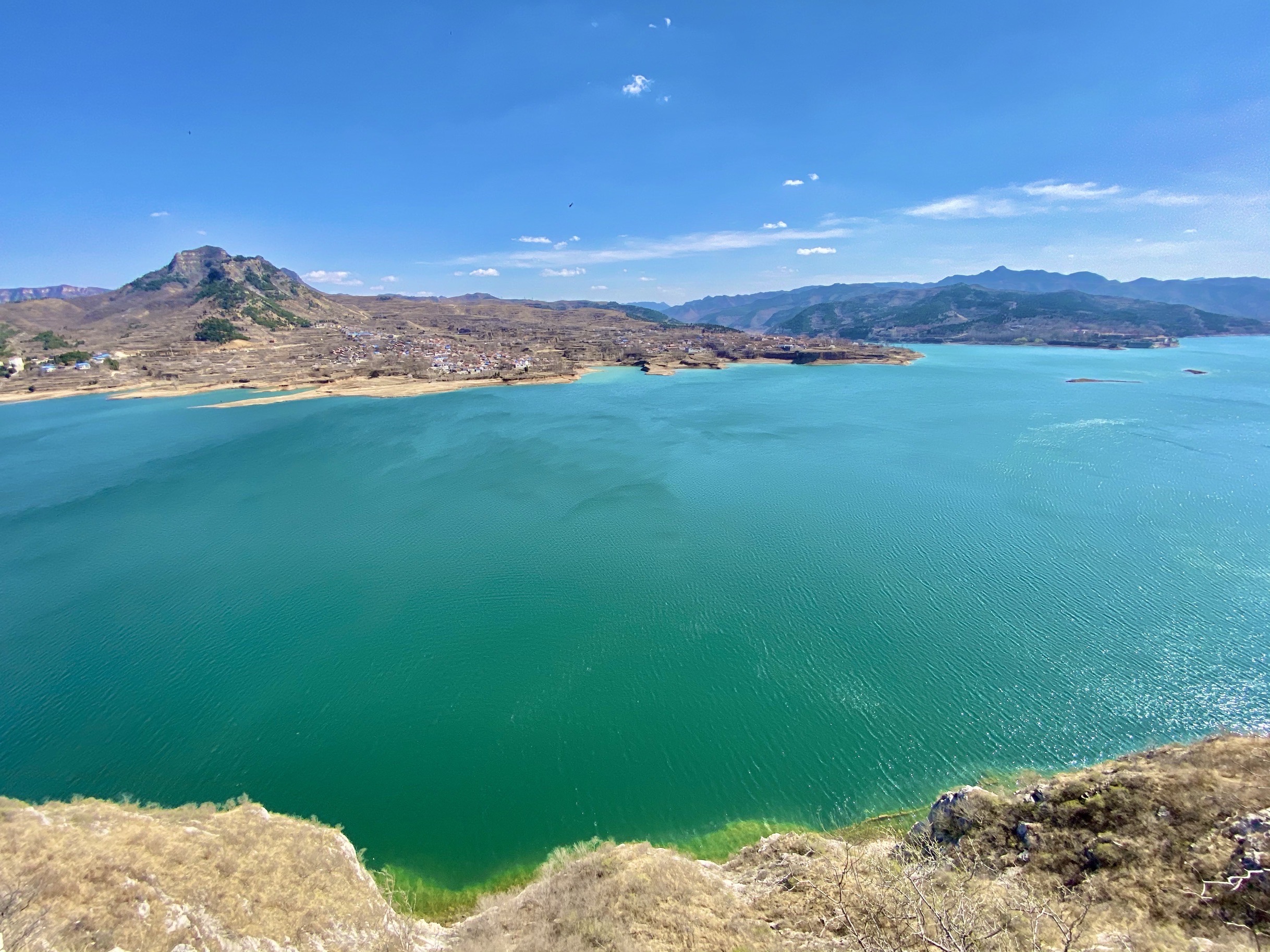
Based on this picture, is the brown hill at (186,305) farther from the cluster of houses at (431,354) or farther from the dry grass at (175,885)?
the dry grass at (175,885)

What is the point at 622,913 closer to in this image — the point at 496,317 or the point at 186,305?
the point at 186,305

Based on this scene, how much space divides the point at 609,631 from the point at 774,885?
8976 mm

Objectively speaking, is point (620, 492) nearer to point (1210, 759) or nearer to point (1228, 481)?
point (1210, 759)

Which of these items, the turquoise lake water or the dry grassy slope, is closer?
the turquoise lake water

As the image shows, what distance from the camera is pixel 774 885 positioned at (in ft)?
24.7

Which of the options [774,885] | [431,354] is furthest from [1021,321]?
[774,885]

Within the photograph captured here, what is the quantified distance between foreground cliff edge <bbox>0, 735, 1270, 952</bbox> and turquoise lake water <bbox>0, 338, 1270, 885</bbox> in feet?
8.41

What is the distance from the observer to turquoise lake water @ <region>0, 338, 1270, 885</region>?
11.3 metres

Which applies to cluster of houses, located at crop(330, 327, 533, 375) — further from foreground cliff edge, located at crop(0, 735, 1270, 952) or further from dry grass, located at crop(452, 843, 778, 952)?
dry grass, located at crop(452, 843, 778, 952)

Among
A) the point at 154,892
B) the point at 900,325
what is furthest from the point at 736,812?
the point at 900,325

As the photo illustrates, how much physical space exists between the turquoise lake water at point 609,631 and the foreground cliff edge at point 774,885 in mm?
2564

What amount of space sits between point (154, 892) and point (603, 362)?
290ft

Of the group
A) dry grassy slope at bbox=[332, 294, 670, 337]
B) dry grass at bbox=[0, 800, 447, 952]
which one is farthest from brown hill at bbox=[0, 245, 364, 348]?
dry grass at bbox=[0, 800, 447, 952]

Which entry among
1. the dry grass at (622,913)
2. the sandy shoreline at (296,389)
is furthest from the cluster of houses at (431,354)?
the dry grass at (622,913)
